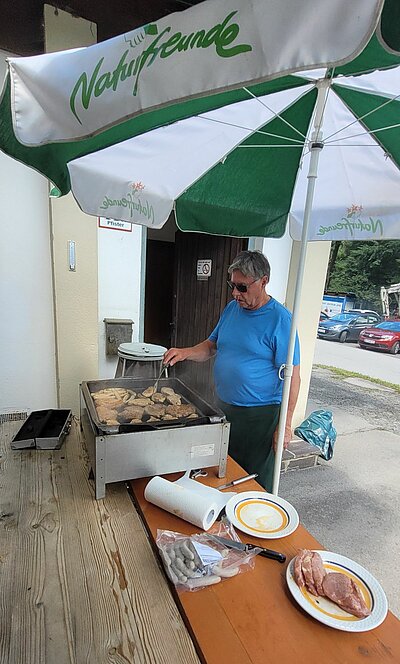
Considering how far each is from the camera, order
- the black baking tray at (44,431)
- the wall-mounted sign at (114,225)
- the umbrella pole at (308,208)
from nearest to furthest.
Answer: the umbrella pole at (308,208), the black baking tray at (44,431), the wall-mounted sign at (114,225)

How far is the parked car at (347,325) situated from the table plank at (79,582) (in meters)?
13.2

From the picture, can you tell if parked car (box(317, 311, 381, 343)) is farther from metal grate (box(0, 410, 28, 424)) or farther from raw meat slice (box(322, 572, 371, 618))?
raw meat slice (box(322, 572, 371, 618))

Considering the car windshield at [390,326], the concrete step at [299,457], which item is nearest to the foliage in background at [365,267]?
the car windshield at [390,326]

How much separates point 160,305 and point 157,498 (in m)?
5.12

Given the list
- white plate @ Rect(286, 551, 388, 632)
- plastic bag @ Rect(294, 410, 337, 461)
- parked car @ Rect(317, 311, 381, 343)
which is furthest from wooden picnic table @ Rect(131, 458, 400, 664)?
parked car @ Rect(317, 311, 381, 343)

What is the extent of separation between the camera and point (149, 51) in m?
0.75

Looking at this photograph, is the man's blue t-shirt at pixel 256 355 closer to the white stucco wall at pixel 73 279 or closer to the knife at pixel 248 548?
the knife at pixel 248 548

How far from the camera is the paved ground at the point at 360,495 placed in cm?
251

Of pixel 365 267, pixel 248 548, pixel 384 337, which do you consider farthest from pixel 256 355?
pixel 365 267

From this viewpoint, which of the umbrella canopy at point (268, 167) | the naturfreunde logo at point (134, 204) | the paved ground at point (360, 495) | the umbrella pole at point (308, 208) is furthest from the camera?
the paved ground at point (360, 495)

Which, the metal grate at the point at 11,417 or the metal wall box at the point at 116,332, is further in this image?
the metal wall box at the point at 116,332

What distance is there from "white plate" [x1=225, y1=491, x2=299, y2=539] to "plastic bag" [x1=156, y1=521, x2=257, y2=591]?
102mm

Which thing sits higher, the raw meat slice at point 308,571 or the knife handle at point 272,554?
the raw meat slice at point 308,571

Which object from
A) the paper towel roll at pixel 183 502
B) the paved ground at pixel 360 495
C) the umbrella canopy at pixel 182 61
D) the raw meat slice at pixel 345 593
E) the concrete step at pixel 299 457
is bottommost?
the paved ground at pixel 360 495
